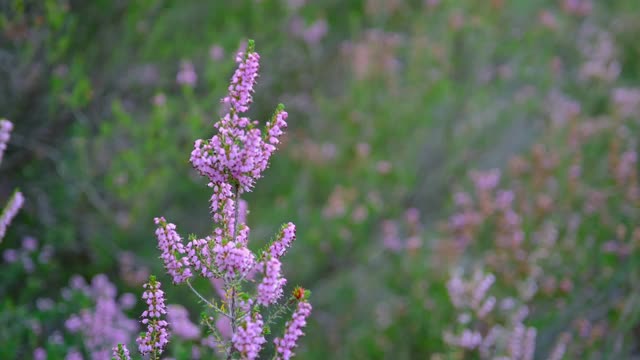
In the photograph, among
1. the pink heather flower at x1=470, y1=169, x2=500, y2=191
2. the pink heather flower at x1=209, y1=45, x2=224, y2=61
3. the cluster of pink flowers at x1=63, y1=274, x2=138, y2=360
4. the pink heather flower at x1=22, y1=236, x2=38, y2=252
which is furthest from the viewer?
the pink heather flower at x1=470, y1=169, x2=500, y2=191

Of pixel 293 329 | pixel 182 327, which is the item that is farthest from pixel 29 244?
pixel 293 329

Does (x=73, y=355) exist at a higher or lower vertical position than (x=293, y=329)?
higher

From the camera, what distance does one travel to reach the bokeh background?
12.4 ft

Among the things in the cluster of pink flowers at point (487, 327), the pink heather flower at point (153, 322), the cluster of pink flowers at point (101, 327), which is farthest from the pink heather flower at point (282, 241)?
the cluster of pink flowers at point (487, 327)

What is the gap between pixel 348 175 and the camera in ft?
15.1

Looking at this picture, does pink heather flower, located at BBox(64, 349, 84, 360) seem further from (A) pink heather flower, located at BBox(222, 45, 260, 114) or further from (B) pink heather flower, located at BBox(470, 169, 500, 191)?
(B) pink heather flower, located at BBox(470, 169, 500, 191)

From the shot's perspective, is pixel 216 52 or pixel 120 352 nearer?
pixel 120 352

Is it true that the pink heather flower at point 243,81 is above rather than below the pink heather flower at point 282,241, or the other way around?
above

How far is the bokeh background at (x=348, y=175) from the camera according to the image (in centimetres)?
379

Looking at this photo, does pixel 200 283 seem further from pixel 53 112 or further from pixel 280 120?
pixel 280 120

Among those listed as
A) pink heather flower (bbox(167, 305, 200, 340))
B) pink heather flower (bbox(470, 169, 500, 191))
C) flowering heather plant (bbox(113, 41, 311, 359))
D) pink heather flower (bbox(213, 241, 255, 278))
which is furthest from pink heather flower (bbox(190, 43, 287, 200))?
pink heather flower (bbox(470, 169, 500, 191))

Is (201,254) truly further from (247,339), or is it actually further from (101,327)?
(101,327)

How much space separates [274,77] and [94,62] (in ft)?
3.31

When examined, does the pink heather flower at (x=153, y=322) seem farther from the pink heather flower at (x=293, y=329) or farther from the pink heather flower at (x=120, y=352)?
the pink heather flower at (x=293, y=329)
